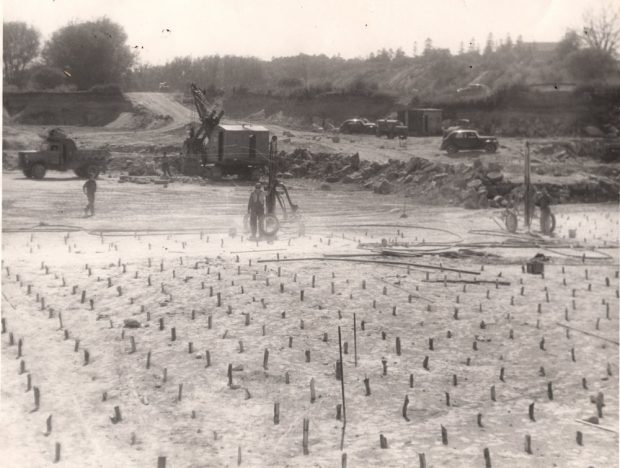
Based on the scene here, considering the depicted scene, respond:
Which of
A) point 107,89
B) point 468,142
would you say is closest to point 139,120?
point 107,89

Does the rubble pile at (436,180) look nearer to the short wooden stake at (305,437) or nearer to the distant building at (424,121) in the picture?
the distant building at (424,121)

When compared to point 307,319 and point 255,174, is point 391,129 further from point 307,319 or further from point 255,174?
point 307,319

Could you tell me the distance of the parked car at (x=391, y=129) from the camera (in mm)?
36031

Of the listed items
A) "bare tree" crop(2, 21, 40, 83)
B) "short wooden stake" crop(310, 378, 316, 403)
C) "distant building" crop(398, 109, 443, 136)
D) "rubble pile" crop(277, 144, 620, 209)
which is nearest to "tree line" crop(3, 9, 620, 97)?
"bare tree" crop(2, 21, 40, 83)

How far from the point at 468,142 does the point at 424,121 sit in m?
8.85

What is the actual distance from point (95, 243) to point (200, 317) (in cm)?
504

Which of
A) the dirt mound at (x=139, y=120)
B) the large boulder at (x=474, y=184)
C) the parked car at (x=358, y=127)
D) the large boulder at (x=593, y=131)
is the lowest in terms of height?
the large boulder at (x=474, y=184)

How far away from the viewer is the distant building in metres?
37.7

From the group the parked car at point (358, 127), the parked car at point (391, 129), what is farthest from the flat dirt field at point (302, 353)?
the parked car at point (358, 127)

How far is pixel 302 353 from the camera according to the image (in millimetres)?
8523

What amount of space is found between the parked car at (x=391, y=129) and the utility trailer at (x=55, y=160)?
1540cm

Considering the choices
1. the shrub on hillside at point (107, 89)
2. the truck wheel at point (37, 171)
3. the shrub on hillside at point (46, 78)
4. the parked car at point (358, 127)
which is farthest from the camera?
the shrub on hillside at point (107, 89)

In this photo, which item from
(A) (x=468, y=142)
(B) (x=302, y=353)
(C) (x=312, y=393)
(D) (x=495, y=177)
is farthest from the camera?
(A) (x=468, y=142)

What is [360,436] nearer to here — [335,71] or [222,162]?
[222,162]
